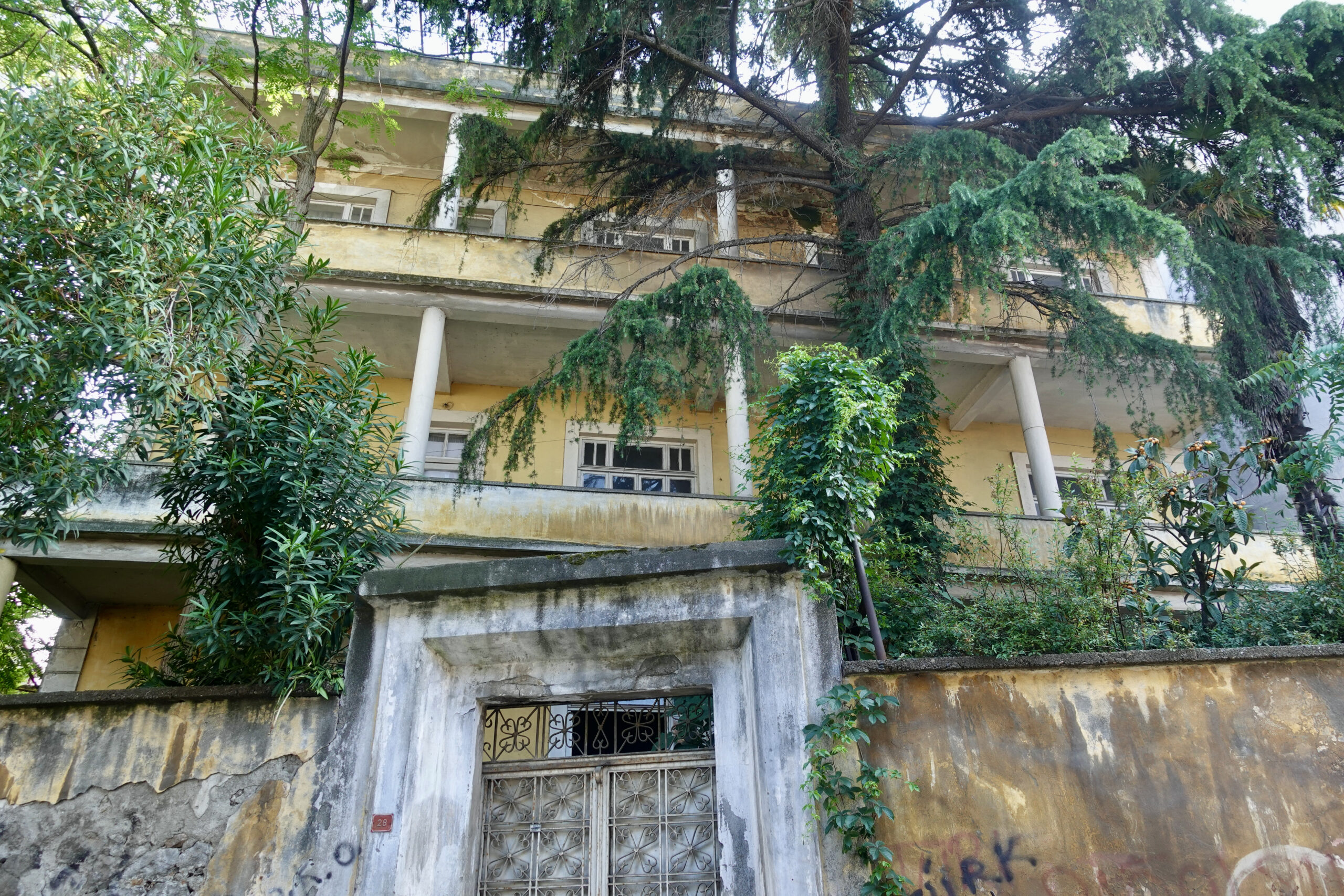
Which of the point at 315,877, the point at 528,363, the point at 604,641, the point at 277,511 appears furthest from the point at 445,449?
the point at 315,877

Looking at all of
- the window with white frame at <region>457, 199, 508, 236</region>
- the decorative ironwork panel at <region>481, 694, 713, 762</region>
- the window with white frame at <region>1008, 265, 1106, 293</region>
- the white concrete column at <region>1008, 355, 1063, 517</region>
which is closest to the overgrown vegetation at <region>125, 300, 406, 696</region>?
the decorative ironwork panel at <region>481, 694, 713, 762</region>

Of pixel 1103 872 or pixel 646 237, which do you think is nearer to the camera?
pixel 1103 872

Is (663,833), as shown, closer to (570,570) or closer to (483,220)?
(570,570)

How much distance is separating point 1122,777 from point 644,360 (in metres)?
5.41

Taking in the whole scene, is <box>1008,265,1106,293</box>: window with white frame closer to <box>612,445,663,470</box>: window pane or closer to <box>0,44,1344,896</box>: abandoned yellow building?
<box>612,445,663,470</box>: window pane

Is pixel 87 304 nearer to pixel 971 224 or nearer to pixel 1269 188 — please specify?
pixel 971 224

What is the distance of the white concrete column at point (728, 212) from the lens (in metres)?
11.8

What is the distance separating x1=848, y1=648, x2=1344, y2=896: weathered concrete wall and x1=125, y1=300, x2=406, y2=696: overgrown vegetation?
337cm

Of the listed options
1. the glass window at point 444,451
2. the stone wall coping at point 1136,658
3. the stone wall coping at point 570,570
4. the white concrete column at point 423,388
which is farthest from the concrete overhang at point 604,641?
the glass window at point 444,451

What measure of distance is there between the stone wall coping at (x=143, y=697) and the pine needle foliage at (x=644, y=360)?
417cm

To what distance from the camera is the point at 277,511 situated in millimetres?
5633

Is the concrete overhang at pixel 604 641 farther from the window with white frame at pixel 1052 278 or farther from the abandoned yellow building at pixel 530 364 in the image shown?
the window with white frame at pixel 1052 278

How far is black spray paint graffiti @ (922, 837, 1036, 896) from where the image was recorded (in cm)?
450

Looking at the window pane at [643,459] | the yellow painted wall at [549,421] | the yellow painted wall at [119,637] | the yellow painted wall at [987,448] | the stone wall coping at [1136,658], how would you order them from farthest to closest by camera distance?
the yellow painted wall at [987,448], the window pane at [643,459], the yellow painted wall at [549,421], the yellow painted wall at [119,637], the stone wall coping at [1136,658]
